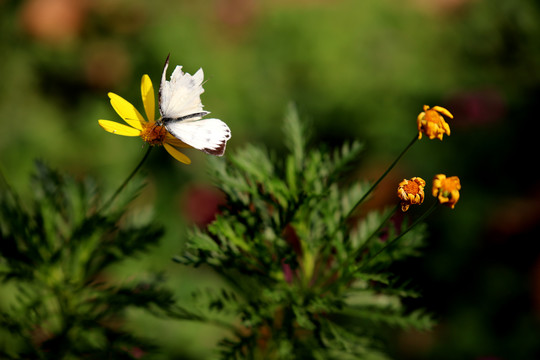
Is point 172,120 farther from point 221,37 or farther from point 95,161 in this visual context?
point 221,37

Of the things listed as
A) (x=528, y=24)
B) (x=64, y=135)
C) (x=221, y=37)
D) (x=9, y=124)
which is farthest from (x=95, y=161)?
(x=528, y=24)

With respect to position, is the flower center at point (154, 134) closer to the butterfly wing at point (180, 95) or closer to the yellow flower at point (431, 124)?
the butterfly wing at point (180, 95)

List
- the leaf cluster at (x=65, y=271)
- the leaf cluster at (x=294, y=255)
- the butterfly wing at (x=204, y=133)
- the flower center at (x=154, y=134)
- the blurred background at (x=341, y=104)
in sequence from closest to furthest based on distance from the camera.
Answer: the butterfly wing at (x=204, y=133)
the flower center at (x=154, y=134)
the leaf cluster at (x=294, y=255)
the leaf cluster at (x=65, y=271)
the blurred background at (x=341, y=104)

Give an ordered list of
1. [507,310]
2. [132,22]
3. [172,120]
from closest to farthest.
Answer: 1. [172,120]
2. [507,310]
3. [132,22]

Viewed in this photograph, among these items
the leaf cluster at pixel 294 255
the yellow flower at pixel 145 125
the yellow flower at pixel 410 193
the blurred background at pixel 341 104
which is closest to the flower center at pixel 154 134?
the yellow flower at pixel 145 125

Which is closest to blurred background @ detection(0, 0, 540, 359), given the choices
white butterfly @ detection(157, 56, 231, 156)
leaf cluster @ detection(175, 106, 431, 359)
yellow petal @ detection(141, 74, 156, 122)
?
leaf cluster @ detection(175, 106, 431, 359)

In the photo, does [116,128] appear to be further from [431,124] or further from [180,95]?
[431,124]

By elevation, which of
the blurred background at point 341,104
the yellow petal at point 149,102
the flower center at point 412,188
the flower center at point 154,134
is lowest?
the flower center at point 154,134
